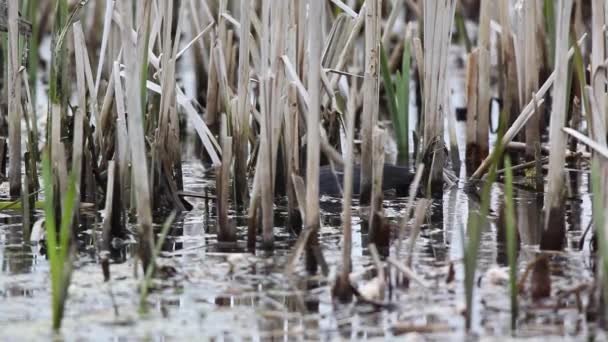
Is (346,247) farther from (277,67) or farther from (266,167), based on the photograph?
(277,67)

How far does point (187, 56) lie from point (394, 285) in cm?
655

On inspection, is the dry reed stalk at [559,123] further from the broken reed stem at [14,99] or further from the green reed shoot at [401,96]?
the broken reed stem at [14,99]

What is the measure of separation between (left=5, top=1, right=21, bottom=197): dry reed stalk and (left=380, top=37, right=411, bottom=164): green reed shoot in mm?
1609

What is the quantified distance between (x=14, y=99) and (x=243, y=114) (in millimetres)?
→ 985

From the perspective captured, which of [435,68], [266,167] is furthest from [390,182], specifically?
[266,167]

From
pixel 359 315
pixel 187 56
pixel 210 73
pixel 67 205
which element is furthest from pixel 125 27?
pixel 187 56

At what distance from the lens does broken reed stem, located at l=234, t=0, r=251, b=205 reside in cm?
441

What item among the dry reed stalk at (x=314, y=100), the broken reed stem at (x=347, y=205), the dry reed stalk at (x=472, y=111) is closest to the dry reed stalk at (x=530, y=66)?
the dry reed stalk at (x=472, y=111)

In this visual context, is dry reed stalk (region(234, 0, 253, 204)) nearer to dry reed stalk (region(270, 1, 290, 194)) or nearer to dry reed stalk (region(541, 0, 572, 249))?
dry reed stalk (region(270, 1, 290, 194))

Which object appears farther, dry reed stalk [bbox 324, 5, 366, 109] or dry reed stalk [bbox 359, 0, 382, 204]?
dry reed stalk [bbox 324, 5, 366, 109]

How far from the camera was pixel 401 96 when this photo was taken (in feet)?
17.1

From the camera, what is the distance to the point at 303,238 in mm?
3775

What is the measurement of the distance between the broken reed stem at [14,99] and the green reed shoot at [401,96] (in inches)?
63.3

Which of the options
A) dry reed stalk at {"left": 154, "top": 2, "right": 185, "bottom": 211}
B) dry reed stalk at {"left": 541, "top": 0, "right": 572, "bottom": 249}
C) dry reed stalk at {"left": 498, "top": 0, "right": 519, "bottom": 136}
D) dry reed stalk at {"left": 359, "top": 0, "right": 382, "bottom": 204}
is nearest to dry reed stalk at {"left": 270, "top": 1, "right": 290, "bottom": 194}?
dry reed stalk at {"left": 359, "top": 0, "right": 382, "bottom": 204}
